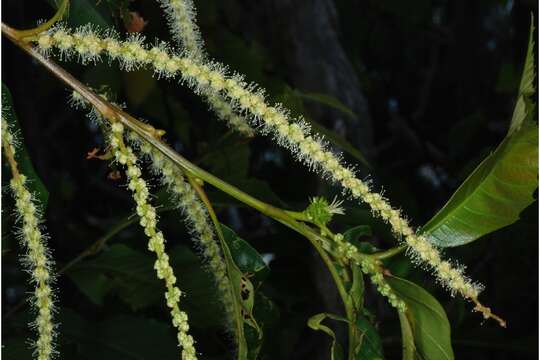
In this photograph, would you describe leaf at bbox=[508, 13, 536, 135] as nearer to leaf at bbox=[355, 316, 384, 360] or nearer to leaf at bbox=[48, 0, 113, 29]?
leaf at bbox=[355, 316, 384, 360]

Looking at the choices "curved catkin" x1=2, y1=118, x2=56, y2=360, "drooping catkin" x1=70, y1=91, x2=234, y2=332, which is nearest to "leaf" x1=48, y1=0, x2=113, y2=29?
"drooping catkin" x1=70, y1=91, x2=234, y2=332

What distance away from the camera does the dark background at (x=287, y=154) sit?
1.34m

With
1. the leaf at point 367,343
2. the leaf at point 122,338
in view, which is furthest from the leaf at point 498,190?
the leaf at point 122,338

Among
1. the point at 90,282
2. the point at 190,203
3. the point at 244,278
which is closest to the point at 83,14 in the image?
the point at 190,203

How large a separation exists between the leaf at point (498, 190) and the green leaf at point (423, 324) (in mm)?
68

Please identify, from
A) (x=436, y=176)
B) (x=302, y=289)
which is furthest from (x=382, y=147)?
(x=302, y=289)

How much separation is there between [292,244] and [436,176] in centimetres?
94

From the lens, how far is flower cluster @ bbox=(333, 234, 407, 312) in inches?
31.9

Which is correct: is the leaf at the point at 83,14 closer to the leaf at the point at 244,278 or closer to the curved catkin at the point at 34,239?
the curved catkin at the point at 34,239

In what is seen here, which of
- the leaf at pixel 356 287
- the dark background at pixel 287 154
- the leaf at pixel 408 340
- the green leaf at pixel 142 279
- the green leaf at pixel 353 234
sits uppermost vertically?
the dark background at pixel 287 154

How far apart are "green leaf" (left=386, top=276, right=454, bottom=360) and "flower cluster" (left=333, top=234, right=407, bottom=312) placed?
1cm

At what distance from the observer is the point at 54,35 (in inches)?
30.0

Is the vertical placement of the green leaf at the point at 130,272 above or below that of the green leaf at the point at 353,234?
above

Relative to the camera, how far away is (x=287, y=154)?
8.18 ft
